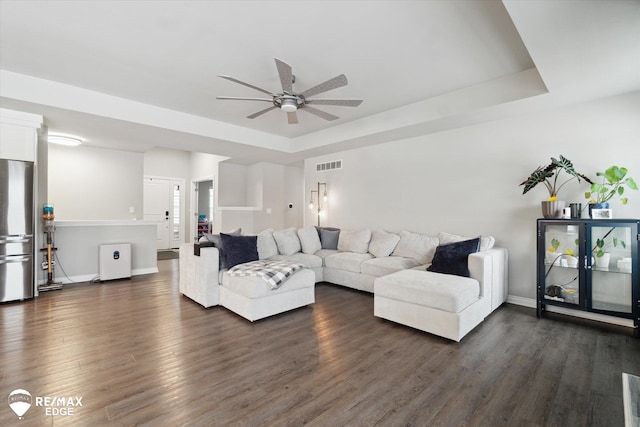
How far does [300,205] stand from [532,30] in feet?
22.5

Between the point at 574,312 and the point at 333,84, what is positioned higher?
the point at 333,84

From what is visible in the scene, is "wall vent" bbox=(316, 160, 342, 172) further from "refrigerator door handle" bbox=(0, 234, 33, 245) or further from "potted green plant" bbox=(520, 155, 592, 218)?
"refrigerator door handle" bbox=(0, 234, 33, 245)

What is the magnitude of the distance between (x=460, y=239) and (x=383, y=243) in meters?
1.20

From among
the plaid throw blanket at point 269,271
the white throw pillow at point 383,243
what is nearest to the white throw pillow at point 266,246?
the plaid throw blanket at point 269,271

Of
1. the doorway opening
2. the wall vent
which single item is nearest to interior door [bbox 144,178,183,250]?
the doorway opening

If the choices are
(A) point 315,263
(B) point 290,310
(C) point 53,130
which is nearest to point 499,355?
(B) point 290,310

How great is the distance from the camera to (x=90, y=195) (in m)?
6.20

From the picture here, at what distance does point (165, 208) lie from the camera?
874 cm

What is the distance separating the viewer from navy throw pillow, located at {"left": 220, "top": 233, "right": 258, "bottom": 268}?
12.2ft

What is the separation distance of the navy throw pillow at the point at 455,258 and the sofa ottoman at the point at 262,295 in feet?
5.18

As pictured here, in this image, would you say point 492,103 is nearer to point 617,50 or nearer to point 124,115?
point 617,50

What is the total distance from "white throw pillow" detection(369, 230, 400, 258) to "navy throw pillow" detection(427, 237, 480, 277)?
1.12m

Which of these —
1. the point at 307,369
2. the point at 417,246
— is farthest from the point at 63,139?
the point at 417,246

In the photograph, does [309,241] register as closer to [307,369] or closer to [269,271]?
[269,271]
